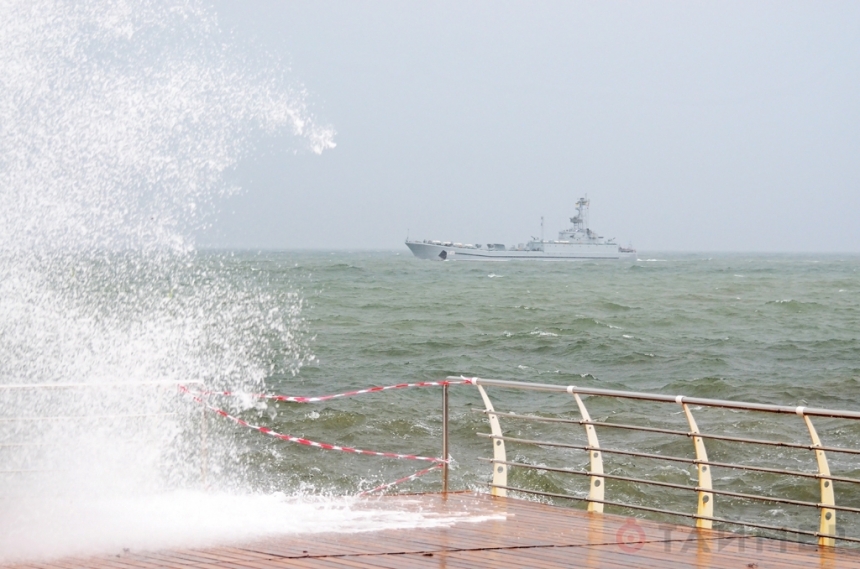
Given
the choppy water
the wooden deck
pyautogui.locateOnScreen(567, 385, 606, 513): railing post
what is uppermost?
pyautogui.locateOnScreen(567, 385, 606, 513): railing post

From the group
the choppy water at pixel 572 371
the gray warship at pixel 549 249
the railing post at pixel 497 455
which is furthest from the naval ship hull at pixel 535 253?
the railing post at pixel 497 455

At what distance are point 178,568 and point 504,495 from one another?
329 centimetres

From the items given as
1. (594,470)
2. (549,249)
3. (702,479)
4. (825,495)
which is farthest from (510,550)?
(549,249)

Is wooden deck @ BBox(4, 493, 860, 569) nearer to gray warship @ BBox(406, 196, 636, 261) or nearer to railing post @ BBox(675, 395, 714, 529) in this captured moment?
railing post @ BBox(675, 395, 714, 529)

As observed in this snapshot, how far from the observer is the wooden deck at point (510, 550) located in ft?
20.5

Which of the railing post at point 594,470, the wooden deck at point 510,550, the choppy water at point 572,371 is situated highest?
the railing post at point 594,470

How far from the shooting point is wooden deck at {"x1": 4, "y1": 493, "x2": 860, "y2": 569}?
6.23 metres

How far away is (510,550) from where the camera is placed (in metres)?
6.64

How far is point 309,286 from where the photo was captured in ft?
265

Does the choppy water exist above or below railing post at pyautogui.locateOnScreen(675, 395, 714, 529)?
below

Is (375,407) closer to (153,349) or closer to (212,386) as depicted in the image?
(212,386)

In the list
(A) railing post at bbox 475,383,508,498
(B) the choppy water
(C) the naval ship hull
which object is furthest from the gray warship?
(A) railing post at bbox 475,383,508,498

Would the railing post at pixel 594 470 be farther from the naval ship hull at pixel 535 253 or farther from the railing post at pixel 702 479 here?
the naval ship hull at pixel 535 253

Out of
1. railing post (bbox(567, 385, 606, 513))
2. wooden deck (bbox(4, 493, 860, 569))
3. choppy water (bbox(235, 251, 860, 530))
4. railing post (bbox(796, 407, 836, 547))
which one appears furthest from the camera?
choppy water (bbox(235, 251, 860, 530))
